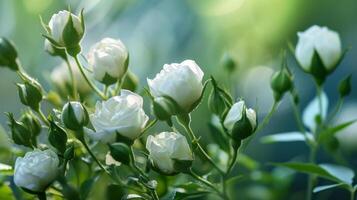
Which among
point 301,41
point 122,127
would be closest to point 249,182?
point 301,41

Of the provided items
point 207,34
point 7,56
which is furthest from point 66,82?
point 207,34

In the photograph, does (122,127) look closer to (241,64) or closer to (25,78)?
(25,78)

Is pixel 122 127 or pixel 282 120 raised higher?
pixel 122 127

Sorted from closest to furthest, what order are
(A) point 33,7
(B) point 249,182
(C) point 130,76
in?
(C) point 130,76, (B) point 249,182, (A) point 33,7

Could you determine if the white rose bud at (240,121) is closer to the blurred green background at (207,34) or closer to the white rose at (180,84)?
the white rose at (180,84)

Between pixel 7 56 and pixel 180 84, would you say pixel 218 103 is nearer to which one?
pixel 180 84

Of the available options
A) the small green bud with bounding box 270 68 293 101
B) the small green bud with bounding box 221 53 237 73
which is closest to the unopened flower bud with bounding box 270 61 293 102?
the small green bud with bounding box 270 68 293 101

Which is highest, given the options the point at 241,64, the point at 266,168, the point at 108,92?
the point at 108,92
